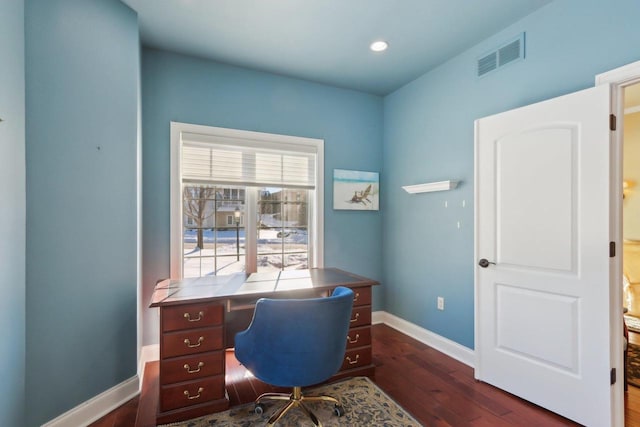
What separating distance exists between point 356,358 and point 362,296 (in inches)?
20.1

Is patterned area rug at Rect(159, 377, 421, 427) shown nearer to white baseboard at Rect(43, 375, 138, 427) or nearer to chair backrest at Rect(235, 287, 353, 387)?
chair backrest at Rect(235, 287, 353, 387)

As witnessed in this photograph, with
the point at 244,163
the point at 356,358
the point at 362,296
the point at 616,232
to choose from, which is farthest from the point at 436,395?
the point at 244,163

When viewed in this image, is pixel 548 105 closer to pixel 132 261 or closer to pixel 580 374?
pixel 580 374

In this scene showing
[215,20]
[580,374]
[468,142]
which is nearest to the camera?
[580,374]

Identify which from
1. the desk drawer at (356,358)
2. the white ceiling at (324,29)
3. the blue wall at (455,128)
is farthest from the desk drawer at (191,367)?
the white ceiling at (324,29)

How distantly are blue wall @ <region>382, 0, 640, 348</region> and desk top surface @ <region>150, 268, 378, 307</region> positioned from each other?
0.98 metres

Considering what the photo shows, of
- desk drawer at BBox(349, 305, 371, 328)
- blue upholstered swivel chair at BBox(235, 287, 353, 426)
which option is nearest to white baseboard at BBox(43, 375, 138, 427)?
blue upholstered swivel chair at BBox(235, 287, 353, 426)

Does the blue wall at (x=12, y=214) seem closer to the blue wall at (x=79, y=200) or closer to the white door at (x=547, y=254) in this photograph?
the blue wall at (x=79, y=200)

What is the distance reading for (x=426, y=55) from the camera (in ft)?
9.37

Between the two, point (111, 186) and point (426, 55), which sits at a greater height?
point (426, 55)

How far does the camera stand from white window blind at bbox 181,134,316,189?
2.90 meters

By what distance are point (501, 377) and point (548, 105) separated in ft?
6.58

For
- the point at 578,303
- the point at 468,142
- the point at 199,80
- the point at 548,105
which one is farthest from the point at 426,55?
the point at 578,303

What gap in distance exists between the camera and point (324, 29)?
2445mm
